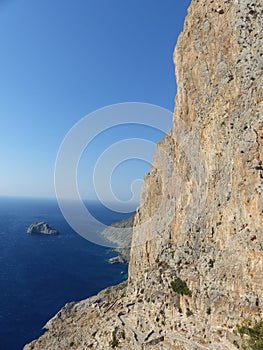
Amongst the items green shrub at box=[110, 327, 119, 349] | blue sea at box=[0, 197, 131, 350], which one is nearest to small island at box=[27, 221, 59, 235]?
blue sea at box=[0, 197, 131, 350]

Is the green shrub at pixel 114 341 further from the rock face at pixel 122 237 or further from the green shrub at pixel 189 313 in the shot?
the rock face at pixel 122 237

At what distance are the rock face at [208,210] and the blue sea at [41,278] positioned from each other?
14093 mm

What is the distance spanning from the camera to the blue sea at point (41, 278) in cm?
5278

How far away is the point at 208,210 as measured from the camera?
29344mm

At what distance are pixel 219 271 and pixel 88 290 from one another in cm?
5605

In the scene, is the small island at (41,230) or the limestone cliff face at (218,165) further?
the small island at (41,230)

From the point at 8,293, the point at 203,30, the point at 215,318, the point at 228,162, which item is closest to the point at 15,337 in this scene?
the point at 8,293

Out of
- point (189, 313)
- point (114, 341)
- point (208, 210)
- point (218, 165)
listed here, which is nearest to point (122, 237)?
point (114, 341)

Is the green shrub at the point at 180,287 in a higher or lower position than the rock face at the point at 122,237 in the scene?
higher

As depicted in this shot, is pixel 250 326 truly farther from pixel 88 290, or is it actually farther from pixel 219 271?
pixel 88 290

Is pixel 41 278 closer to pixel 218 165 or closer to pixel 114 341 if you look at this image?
pixel 114 341

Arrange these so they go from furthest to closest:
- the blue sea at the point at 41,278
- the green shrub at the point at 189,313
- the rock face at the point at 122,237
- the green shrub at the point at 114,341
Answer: the rock face at the point at 122,237
the blue sea at the point at 41,278
the green shrub at the point at 114,341
the green shrub at the point at 189,313

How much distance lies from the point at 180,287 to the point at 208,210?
9.23 meters

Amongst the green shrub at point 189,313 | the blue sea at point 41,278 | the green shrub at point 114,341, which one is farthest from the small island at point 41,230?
the green shrub at point 189,313
